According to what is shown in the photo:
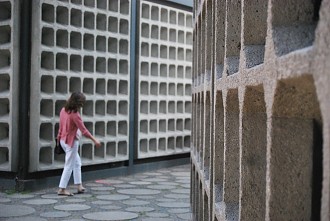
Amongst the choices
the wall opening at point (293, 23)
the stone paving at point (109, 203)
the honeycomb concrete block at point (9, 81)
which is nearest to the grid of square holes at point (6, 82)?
the honeycomb concrete block at point (9, 81)

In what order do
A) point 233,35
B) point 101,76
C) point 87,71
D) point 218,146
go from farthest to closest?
1. point 101,76
2. point 87,71
3. point 218,146
4. point 233,35

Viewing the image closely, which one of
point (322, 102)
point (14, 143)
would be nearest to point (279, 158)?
point (322, 102)

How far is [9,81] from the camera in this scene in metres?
4.65

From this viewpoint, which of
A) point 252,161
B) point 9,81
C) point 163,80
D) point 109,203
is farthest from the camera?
point 163,80

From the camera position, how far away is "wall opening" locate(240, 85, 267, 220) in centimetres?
94

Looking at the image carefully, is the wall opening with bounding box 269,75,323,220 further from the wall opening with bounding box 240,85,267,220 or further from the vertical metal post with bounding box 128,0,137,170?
the vertical metal post with bounding box 128,0,137,170

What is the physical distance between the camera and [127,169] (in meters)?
5.81

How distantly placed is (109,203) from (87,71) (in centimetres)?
160

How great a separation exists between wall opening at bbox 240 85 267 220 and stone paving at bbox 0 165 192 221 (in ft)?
8.98

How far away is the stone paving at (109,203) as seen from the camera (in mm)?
3666

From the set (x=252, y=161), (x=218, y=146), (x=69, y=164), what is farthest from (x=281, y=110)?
(x=69, y=164)

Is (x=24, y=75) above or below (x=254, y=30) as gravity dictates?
above

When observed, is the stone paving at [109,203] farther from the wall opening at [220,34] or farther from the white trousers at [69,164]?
the wall opening at [220,34]

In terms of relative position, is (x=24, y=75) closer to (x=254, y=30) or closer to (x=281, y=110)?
(x=254, y=30)
